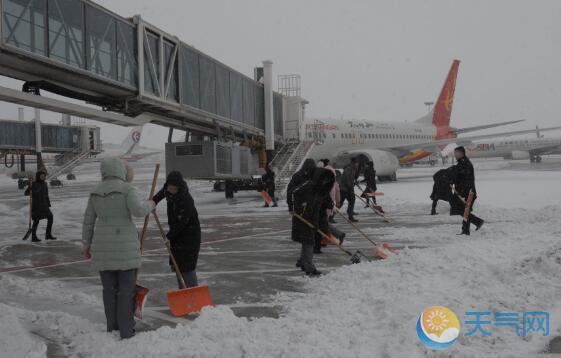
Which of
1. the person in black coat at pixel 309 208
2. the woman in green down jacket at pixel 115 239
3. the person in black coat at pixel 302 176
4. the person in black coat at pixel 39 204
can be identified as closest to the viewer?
the woman in green down jacket at pixel 115 239

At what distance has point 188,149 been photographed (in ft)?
53.6

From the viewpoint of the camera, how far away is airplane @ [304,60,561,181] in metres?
26.3

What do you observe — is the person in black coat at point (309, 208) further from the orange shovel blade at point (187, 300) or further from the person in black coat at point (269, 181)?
the person in black coat at point (269, 181)

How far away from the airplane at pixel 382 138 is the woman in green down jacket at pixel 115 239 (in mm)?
19648

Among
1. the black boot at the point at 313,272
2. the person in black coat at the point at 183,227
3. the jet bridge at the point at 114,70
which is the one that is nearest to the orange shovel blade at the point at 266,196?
the jet bridge at the point at 114,70

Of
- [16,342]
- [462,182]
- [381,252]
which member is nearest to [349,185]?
[462,182]

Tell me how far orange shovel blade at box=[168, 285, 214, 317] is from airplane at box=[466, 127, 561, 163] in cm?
6083

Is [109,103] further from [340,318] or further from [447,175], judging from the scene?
[340,318]

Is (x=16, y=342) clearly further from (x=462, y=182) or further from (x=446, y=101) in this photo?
(x=446, y=101)

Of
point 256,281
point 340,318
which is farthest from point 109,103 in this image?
point 340,318

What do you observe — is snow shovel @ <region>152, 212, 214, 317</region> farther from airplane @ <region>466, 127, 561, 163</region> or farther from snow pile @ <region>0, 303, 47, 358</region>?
Answer: airplane @ <region>466, 127, 561, 163</region>

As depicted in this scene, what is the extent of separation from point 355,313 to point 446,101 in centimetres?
3491

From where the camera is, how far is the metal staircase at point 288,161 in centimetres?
1999

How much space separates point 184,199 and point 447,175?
6944 mm
